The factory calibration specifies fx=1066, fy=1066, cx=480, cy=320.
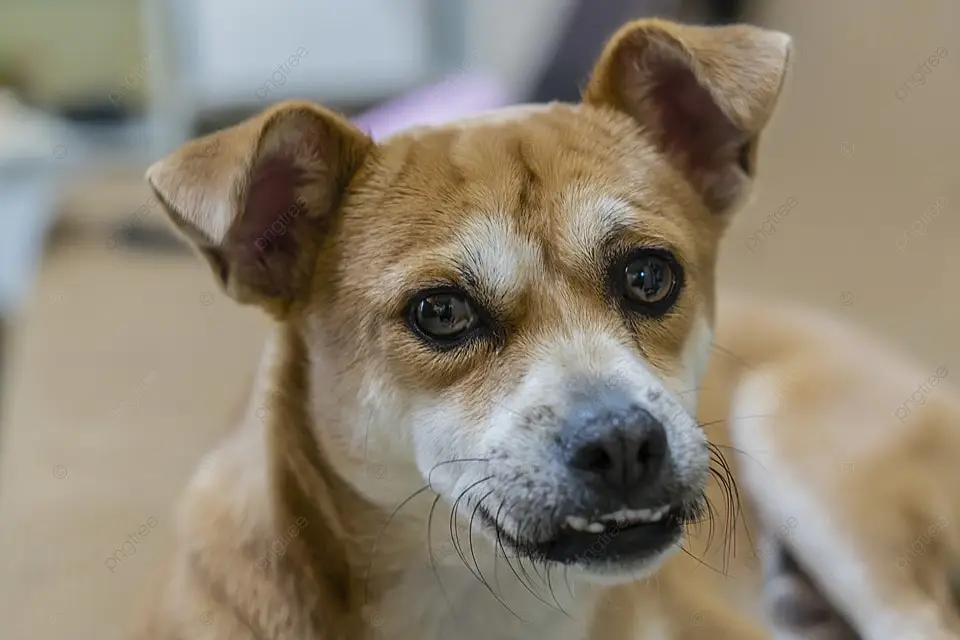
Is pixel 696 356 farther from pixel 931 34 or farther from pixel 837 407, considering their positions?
pixel 931 34

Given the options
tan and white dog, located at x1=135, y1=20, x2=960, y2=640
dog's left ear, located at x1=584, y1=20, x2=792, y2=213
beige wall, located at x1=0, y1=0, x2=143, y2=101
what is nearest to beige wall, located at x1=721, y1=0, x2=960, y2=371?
dog's left ear, located at x1=584, y1=20, x2=792, y2=213

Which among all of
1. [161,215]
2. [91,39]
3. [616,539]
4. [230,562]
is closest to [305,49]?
[91,39]

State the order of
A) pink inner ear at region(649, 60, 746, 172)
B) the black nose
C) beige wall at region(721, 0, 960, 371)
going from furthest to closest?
beige wall at region(721, 0, 960, 371)
pink inner ear at region(649, 60, 746, 172)
the black nose

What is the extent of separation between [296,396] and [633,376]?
0.46 metres

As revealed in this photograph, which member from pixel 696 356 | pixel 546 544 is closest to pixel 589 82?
pixel 696 356

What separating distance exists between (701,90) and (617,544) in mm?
632

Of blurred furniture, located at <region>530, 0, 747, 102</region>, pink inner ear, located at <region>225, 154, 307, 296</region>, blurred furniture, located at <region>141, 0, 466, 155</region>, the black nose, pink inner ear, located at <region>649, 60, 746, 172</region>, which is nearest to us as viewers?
the black nose

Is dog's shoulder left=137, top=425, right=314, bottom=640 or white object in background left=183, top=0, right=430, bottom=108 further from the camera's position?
white object in background left=183, top=0, right=430, bottom=108

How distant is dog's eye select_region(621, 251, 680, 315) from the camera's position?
129 cm

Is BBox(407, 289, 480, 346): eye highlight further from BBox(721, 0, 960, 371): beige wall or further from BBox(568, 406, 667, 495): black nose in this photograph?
BBox(721, 0, 960, 371): beige wall

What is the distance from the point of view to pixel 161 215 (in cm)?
164

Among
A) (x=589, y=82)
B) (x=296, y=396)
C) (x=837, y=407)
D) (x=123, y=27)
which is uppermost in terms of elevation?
(x=589, y=82)

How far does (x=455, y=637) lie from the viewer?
→ 140cm

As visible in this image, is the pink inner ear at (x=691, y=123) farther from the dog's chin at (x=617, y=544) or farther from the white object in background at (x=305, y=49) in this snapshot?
the white object in background at (x=305, y=49)
